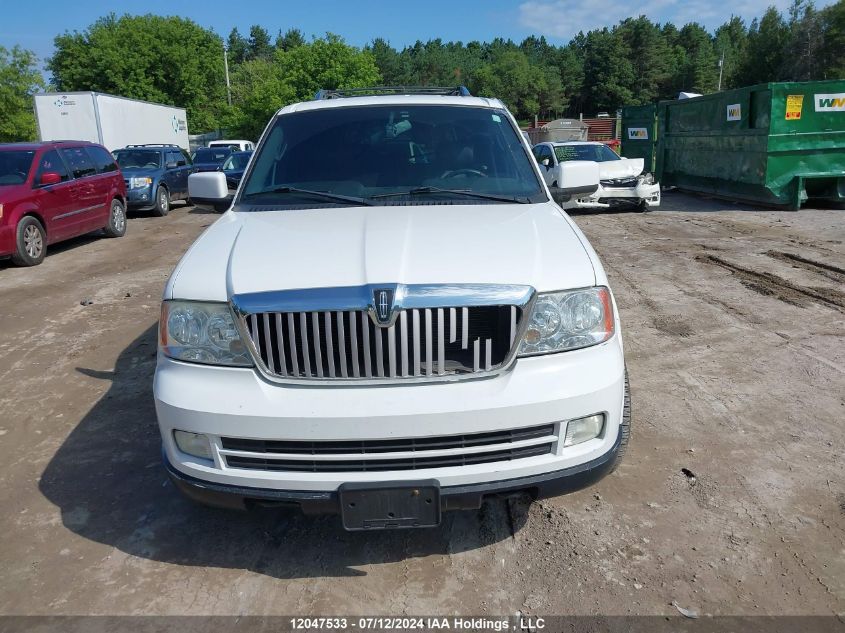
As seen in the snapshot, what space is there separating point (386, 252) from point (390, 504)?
0.98 metres

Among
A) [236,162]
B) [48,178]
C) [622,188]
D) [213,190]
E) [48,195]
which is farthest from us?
[236,162]

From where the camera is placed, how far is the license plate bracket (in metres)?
2.43

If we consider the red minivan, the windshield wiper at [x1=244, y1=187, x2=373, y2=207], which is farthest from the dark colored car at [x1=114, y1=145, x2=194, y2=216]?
the windshield wiper at [x1=244, y1=187, x2=373, y2=207]

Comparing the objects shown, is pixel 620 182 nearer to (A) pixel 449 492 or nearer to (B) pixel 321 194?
(B) pixel 321 194

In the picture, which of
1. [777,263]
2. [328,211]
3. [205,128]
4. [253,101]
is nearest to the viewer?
[328,211]

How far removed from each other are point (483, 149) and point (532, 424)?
6.83 ft

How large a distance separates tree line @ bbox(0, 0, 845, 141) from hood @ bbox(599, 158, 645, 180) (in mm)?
39501

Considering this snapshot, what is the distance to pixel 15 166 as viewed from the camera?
1034 cm

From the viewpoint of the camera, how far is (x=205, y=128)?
6253cm

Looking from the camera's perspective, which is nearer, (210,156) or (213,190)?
(213,190)

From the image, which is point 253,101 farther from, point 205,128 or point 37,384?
point 37,384

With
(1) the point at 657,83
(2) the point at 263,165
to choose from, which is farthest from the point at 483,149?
(1) the point at 657,83

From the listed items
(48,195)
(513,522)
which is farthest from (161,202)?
(513,522)

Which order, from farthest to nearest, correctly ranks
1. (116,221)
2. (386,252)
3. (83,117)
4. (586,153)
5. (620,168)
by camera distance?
1. (83,117)
2. (586,153)
3. (620,168)
4. (116,221)
5. (386,252)
